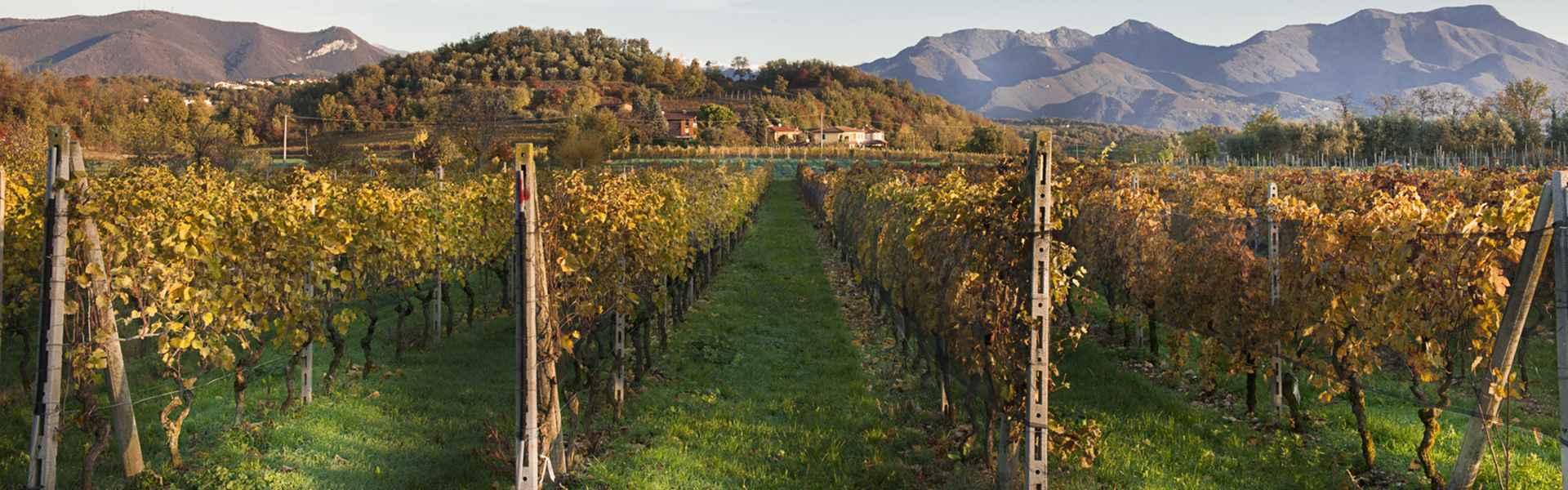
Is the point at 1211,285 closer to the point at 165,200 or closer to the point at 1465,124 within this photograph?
the point at 165,200

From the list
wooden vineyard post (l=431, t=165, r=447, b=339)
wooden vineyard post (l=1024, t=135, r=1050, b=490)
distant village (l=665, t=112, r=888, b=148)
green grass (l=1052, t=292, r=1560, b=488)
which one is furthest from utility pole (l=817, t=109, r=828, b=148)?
wooden vineyard post (l=1024, t=135, r=1050, b=490)

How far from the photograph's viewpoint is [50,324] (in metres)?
5.40

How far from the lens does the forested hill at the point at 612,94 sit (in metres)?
104

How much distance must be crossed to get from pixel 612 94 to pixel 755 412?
435ft

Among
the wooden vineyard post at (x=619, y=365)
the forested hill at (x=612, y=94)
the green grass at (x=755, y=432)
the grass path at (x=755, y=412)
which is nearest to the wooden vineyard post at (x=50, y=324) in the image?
the green grass at (x=755, y=432)

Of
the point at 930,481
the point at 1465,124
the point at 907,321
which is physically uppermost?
the point at 1465,124

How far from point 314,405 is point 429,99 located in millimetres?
115715

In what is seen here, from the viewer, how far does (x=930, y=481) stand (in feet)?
22.0

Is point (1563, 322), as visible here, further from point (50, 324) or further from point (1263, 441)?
point (50, 324)

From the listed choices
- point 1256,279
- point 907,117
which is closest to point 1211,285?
point 1256,279

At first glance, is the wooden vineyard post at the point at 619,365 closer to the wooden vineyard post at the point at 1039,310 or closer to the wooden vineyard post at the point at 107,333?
the wooden vineyard post at the point at 107,333

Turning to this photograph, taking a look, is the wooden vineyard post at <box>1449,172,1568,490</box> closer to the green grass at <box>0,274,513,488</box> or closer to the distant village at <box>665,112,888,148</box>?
the green grass at <box>0,274,513,488</box>

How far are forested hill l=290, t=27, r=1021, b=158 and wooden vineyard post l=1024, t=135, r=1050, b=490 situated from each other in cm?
7071

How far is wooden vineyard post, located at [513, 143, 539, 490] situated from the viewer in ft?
17.9
